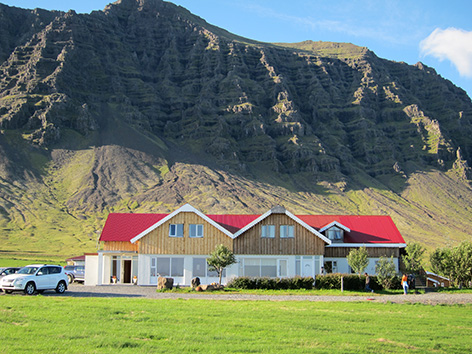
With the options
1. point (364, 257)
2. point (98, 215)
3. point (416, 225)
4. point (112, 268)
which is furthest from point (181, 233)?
point (416, 225)

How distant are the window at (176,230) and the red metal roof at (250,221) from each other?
3.85m

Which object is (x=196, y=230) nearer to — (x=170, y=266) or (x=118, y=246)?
(x=170, y=266)

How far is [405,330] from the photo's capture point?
21562 mm

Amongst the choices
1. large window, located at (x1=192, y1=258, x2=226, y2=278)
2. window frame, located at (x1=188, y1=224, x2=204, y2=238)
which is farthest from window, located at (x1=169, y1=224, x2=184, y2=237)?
large window, located at (x1=192, y1=258, x2=226, y2=278)

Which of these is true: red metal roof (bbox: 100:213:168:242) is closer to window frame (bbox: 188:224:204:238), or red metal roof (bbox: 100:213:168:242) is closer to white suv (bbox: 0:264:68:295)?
window frame (bbox: 188:224:204:238)

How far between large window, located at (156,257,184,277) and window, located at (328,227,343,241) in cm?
1549

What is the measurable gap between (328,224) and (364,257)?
9340 mm

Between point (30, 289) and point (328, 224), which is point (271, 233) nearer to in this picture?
point (328, 224)

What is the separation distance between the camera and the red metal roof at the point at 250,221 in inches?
2153

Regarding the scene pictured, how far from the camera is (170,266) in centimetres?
5162

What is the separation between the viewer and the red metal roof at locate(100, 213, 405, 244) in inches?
2153

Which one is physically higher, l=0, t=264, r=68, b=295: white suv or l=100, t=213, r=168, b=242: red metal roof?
l=100, t=213, r=168, b=242: red metal roof

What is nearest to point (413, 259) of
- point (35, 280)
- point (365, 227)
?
point (365, 227)

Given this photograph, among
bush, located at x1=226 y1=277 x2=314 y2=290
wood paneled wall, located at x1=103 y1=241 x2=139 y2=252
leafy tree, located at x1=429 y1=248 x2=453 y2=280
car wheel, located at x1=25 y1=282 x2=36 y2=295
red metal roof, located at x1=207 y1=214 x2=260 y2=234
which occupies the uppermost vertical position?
red metal roof, located at x1=207 y1=214 x2=260 y2=234
